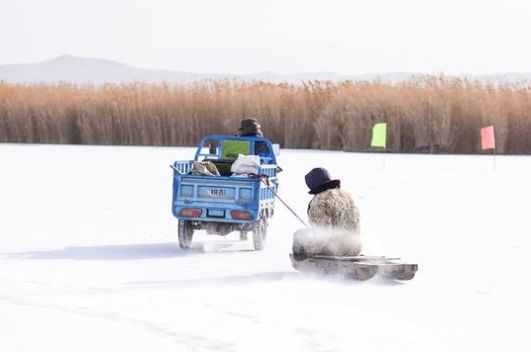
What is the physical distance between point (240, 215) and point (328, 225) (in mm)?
1554

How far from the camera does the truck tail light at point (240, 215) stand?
36.2ft

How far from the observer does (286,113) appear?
31469 mm

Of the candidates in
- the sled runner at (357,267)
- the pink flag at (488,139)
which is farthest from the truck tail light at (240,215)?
the pink flag at (488,139)

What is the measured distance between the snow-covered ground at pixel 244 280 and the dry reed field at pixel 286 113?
11543 mm

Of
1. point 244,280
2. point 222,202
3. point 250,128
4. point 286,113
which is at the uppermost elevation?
point 286,113

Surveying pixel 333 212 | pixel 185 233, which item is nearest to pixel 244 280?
pixel 333 212

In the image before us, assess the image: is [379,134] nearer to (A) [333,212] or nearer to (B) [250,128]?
(B) [250,128]

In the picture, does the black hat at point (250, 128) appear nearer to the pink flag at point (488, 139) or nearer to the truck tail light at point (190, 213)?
the truck tail light at point (190, 213)

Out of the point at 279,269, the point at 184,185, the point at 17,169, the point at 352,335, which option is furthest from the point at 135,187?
the point at 352,335

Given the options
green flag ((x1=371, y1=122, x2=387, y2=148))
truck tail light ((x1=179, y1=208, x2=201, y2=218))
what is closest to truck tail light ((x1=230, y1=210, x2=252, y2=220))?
truck tail light ((x1=179, y1=208, x2=201, y2=218))

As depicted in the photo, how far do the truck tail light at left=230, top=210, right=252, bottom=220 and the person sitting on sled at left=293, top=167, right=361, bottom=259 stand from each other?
1.32 metres

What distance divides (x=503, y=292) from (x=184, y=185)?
3405 mm

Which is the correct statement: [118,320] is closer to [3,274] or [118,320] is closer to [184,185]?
[3,274]

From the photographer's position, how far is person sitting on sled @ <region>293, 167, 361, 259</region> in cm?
962
